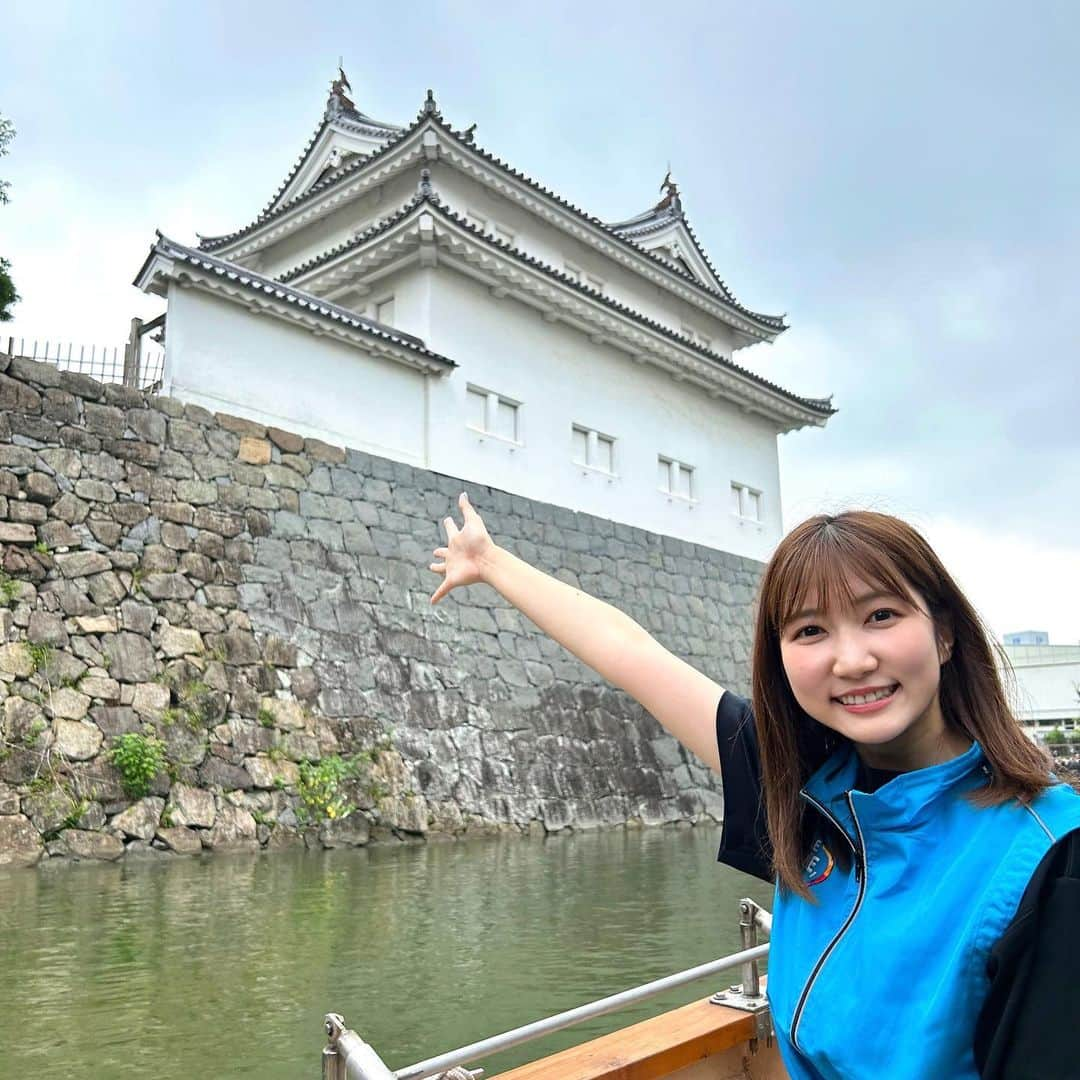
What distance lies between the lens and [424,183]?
432 inches

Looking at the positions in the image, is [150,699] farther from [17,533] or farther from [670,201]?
[670,201]

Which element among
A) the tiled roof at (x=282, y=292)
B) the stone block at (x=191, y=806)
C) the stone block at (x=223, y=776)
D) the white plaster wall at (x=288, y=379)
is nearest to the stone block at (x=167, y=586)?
the stone block at (x=223, y=776)

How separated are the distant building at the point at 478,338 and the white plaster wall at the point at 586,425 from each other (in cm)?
3

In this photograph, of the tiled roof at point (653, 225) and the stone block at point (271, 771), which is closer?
the stone block at point (271, 771)

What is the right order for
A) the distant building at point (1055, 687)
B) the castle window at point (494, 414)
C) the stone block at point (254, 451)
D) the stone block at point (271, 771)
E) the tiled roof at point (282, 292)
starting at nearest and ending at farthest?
the stone block at point (271, 771) → the tiled roof at point (282, 292) → the stone block at point (254, 451) → the castle window at point (494, 414) → the distant building at point (1055, 687)

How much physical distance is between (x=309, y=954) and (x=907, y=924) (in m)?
4.22

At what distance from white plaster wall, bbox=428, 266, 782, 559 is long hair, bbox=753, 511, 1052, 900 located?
1029 cm

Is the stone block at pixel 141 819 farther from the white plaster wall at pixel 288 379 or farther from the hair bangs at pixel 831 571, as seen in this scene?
the hair bangs at pixel 831 571

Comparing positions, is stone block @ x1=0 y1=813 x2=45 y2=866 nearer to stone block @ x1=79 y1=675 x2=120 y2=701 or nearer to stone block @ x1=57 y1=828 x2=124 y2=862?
stone block @ x1=57 y1=828 x2=124 y2=862

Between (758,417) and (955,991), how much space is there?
16107 mm

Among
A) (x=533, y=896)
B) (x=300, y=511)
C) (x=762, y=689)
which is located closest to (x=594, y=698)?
(x=300, y=511)

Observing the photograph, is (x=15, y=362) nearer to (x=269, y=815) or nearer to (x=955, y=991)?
(x=269, y=815)

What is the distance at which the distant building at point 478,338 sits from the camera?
1010 centimetres

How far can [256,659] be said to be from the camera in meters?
8.77
